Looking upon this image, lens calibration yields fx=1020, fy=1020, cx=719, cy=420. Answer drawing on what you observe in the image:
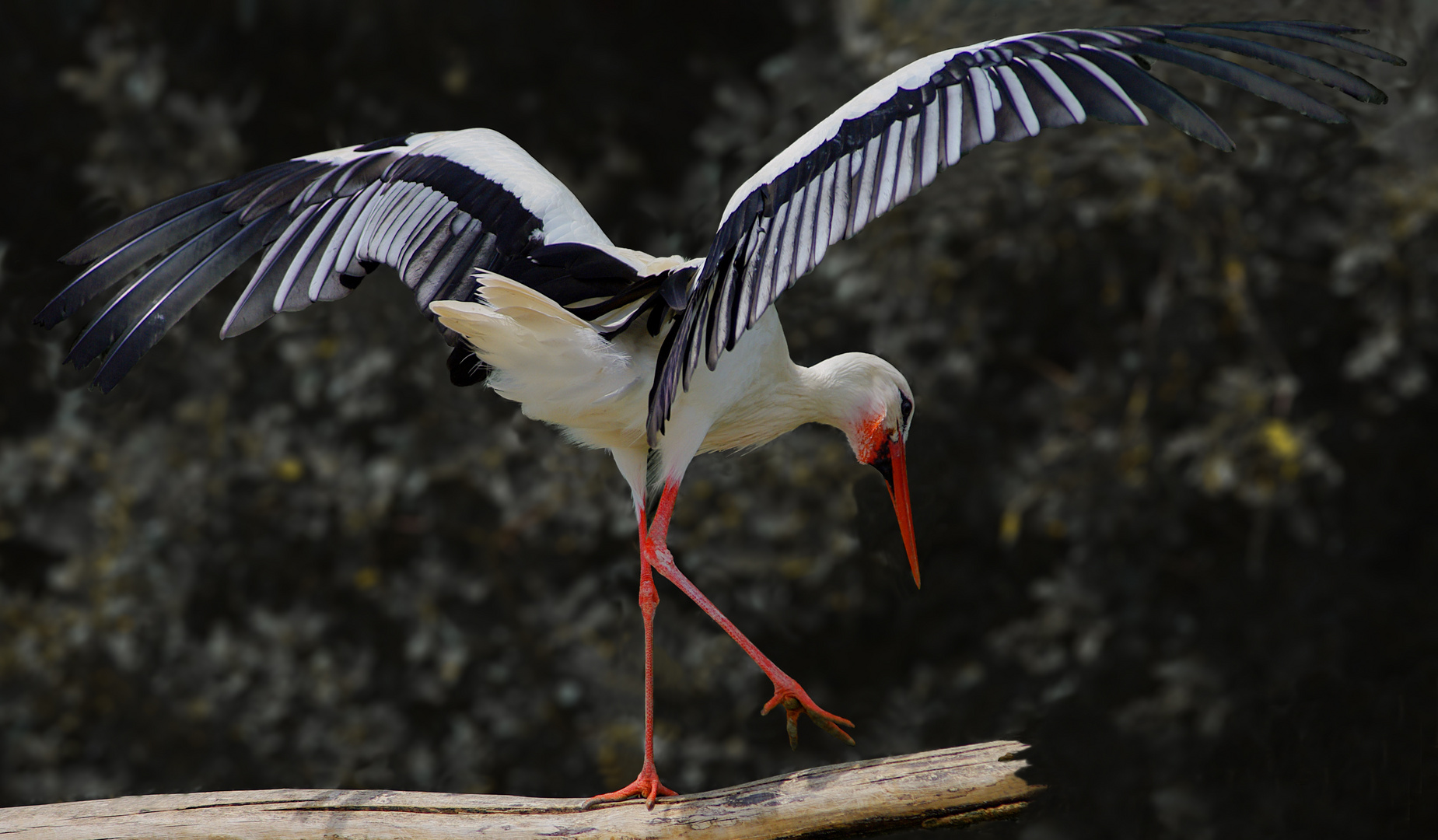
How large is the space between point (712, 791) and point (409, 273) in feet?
3.23

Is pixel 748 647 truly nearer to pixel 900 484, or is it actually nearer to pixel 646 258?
pixel 900 484

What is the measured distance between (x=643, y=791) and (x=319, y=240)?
1084 mm

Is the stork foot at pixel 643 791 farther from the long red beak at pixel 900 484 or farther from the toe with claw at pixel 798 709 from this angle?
the long red beak at pixel 900 484

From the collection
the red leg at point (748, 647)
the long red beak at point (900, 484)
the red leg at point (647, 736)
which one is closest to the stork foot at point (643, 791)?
the red leg at point (647, 736)

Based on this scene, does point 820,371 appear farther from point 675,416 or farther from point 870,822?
point 870,822

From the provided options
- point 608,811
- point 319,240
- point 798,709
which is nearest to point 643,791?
point 608,811

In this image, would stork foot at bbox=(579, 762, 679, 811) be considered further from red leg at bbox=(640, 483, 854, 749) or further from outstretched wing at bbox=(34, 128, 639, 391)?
outstretched wing at bbox=(34, 128, 639, 391)

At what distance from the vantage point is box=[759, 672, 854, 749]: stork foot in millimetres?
1669

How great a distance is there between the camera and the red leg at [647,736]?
5.27 ft

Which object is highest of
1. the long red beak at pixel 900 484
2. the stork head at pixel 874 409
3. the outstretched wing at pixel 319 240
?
the outstretched wing at pixel 319 240

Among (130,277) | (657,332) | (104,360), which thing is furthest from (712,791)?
(130,277)

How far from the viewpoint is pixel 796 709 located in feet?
5.62

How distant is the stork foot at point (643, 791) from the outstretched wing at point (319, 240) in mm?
803

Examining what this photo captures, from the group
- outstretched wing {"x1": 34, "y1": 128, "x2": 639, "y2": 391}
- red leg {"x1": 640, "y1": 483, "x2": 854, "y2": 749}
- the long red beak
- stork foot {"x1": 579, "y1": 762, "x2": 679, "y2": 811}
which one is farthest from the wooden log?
outstretched wing {"x1": 34, "y1": 128, "x2": 639, "y2": 391}
